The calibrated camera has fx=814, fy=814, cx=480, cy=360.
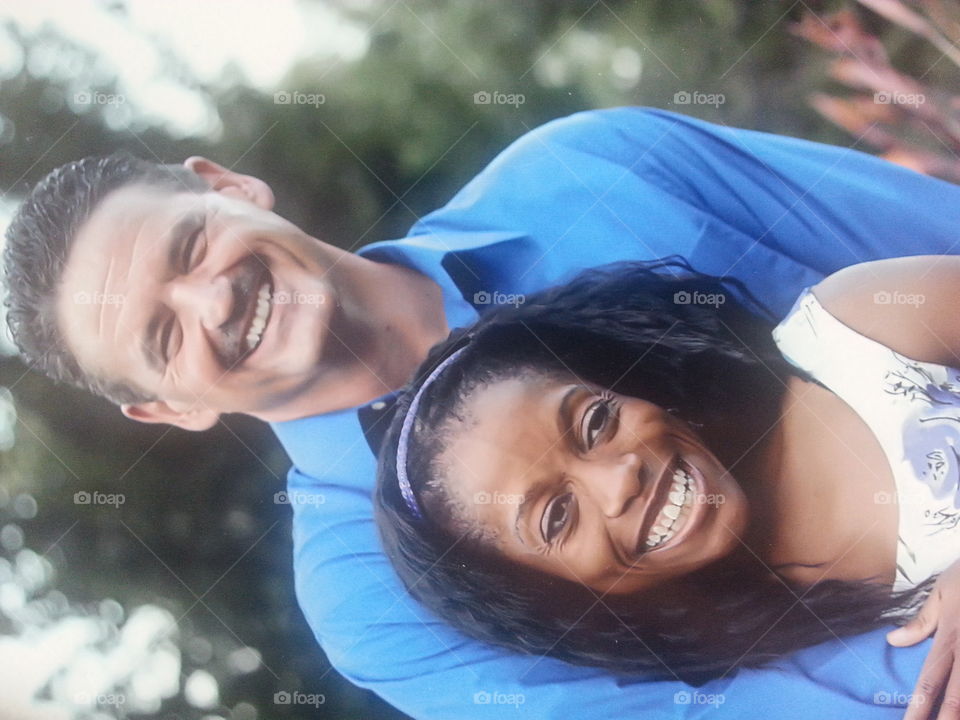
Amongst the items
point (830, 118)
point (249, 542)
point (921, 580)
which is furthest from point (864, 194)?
point (249, 542)

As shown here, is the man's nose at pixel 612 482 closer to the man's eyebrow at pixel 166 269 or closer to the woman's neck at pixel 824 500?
the woman's neck at pixel 824 500

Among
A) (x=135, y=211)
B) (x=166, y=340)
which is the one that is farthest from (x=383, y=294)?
(x=135, y=211)

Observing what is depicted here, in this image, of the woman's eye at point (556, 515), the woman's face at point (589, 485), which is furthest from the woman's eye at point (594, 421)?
the woman's eye at point (556, 515)

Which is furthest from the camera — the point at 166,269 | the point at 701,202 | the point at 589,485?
the point at 701,202

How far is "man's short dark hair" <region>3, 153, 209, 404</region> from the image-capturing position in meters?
1.99

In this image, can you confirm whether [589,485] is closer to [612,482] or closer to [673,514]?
[612,482]

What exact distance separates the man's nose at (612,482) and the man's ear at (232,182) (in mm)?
1030

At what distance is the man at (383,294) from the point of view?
1.97m

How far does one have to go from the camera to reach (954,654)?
1962 millimetres

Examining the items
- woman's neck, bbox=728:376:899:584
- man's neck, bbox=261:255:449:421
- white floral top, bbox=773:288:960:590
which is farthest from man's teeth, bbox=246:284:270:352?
white floral top, bbox=773:288:960:590

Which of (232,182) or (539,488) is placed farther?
(232,182)

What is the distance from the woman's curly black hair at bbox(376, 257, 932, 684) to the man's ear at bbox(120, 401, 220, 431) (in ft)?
1.45

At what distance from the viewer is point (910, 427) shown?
193 cm

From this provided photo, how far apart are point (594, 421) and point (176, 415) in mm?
1018
